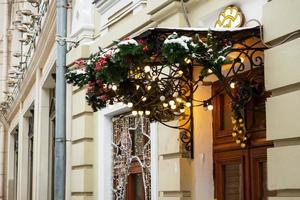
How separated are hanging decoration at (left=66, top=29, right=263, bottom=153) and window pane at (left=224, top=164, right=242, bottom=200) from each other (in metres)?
0.46

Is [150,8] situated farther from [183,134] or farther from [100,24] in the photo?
[100,24]

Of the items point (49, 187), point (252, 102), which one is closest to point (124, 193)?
point (252, 102)

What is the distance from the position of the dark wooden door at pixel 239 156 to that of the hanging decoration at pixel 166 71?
6.6 inches

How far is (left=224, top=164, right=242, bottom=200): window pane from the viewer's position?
25.8 ft

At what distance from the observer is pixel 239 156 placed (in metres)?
7.84

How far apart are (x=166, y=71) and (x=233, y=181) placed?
1.44m

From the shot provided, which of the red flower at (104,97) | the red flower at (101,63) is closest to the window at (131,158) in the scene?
the red flower at (104,97)

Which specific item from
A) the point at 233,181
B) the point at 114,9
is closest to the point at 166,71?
the point at 233,181

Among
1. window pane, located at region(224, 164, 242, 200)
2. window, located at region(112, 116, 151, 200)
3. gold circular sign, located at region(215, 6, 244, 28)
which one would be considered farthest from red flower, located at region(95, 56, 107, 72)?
window, located at region(112, 116, 151, 200)

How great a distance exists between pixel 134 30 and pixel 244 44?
9.69 feet

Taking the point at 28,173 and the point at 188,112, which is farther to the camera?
the point at 28,173

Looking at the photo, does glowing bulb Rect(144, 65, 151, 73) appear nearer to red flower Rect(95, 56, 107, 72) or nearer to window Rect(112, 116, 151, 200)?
red flower Rect(95, 56, 107, 72)

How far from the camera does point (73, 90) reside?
472 inches

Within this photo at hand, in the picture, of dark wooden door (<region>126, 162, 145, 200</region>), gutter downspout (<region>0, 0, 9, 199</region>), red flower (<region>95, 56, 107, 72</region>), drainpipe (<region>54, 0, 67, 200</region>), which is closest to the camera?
red flower (<region>95, 56, 107, 72</region>)
